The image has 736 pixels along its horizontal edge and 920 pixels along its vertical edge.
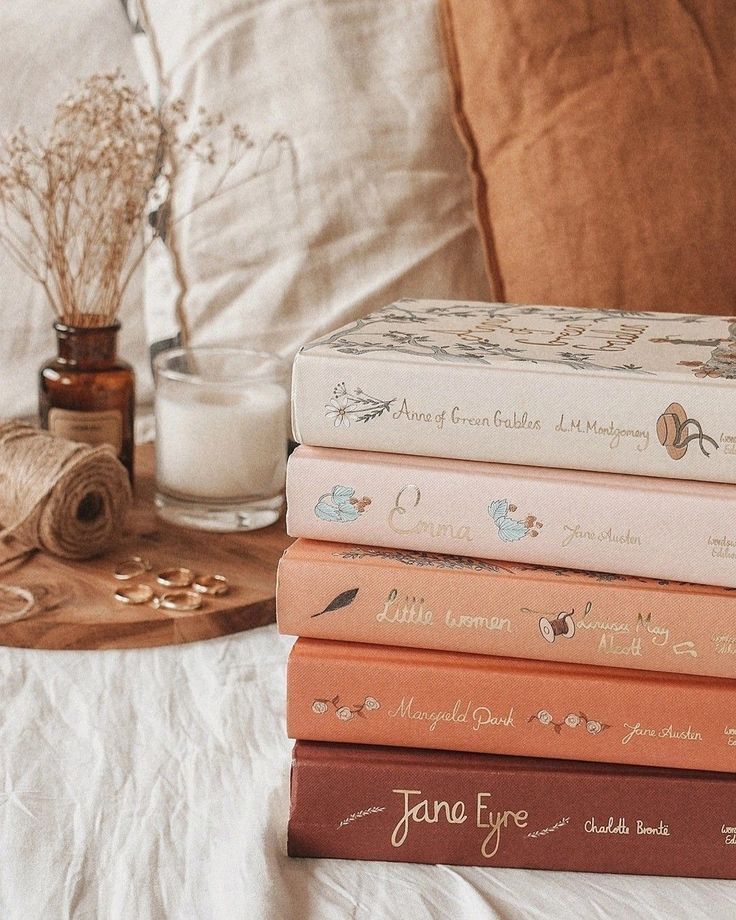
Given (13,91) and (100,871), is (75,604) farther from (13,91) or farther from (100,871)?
(13,91)

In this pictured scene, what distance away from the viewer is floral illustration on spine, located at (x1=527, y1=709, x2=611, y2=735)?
0.54 meters

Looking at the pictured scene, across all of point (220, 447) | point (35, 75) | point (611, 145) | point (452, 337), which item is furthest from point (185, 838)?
point (35, 75)

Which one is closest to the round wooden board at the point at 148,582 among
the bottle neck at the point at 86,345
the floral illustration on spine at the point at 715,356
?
the bottle neck at the point at 86,345

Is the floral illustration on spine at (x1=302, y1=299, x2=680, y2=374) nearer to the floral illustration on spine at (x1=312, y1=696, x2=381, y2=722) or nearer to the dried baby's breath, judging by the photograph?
the floral illustration on spine at (x1=312, y1=696, x2=381, y2=722)

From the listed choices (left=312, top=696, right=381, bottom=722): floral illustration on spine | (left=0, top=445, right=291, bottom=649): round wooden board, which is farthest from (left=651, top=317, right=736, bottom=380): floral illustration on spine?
(left=0, top=445, right=291, bottom=649): round wooden board

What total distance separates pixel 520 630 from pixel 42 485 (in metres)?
0.49

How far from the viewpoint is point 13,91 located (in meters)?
1.13

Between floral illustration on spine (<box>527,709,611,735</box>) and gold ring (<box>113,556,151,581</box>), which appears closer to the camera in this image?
floral illustration on spine (<box>527,709,611,735</box>)

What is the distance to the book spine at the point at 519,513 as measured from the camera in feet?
1.72

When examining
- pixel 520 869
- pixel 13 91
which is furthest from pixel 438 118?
pixel 520 869

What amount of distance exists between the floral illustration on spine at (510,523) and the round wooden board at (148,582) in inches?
13.0

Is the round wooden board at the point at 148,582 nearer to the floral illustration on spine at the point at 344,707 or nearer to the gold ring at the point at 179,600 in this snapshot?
the gold ring at the point at 179,600

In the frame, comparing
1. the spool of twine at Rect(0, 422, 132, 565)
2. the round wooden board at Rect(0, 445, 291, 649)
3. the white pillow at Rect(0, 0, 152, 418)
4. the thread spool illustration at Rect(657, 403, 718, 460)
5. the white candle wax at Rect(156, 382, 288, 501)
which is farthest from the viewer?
the white pillow at Rect(0, 0, 152, 418)

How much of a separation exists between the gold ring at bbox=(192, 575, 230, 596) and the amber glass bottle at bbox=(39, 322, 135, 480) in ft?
0.72
